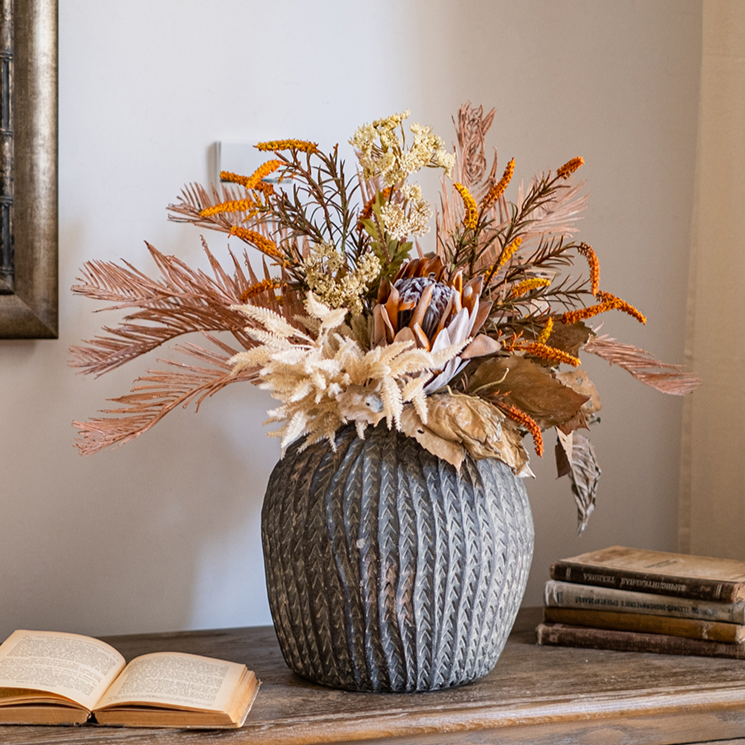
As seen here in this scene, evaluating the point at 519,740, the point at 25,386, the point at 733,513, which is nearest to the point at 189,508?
the point at 25,386

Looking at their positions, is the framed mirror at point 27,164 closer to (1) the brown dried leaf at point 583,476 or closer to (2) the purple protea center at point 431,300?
(2) the purple protea center at point 431,300

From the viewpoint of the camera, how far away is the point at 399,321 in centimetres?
74

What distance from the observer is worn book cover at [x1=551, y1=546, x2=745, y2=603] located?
2.91 ft

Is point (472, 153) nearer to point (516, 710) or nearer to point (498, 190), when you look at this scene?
point (498, 190)

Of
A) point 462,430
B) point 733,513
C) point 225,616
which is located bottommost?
point 225,616

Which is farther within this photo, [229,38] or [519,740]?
[229,38]

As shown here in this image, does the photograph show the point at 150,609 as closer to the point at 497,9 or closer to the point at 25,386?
the point at 25,386

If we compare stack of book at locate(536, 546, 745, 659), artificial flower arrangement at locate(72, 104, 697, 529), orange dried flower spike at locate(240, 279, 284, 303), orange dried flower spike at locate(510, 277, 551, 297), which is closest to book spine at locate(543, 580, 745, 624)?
stack of book at locate(536, 546, 745, 659)

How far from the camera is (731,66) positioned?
115 centimetres

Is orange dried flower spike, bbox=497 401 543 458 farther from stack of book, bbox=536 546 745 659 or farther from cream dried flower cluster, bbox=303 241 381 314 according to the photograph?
stack of book, bbox=536 546 745 659

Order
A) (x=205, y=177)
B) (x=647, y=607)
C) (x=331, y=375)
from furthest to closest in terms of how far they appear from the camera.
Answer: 1. (x=205, y=177)
2. (x=647, y=607)
3. (x=331, y=375)

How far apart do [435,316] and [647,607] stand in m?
0.45

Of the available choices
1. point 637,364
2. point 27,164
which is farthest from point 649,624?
point 27,164

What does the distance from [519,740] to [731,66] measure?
0.98 m
